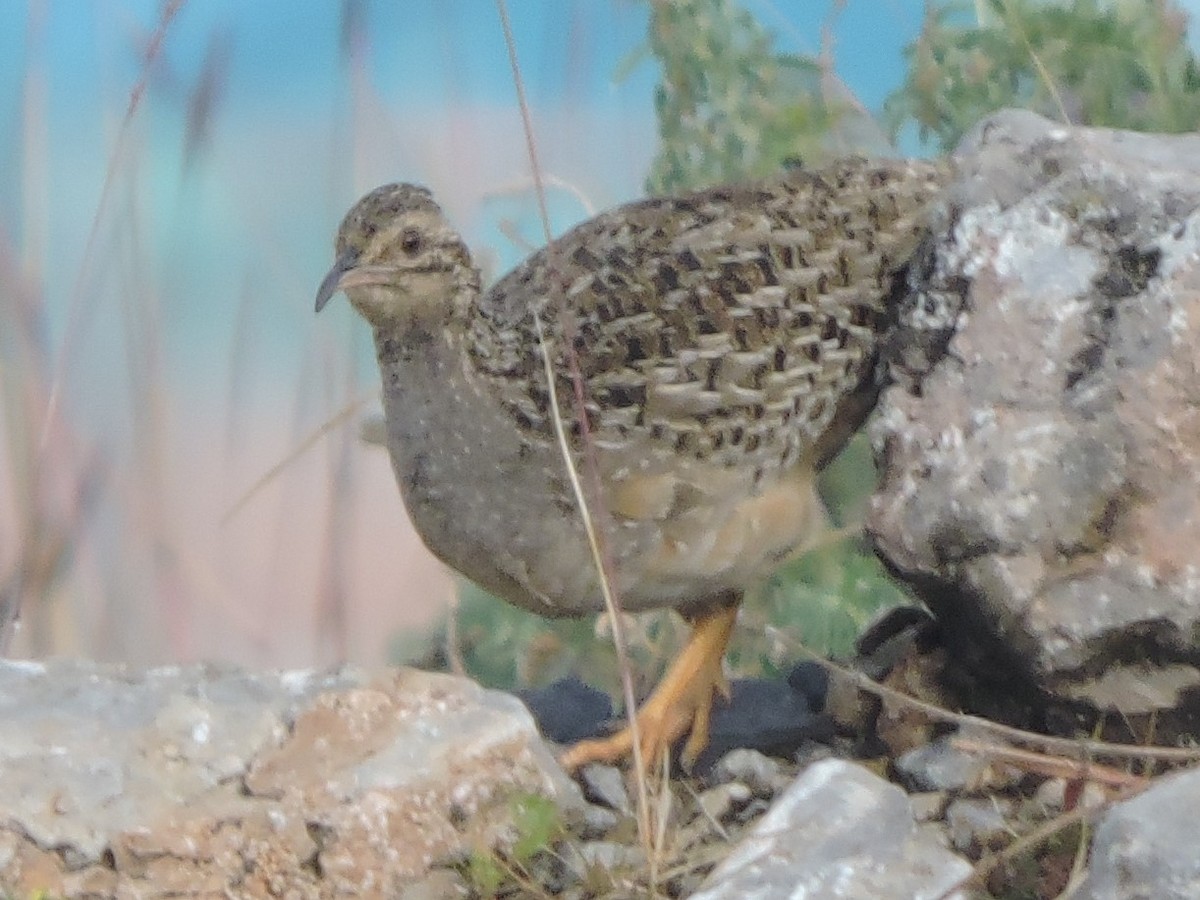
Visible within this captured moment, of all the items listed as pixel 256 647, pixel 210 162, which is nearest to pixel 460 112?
pixel 210 162

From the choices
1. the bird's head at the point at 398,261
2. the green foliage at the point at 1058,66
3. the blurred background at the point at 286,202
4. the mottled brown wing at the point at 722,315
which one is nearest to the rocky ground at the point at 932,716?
the mottled brown wing at the point at 722,315

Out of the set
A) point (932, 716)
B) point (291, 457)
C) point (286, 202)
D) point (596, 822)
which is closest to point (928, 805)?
point (932, 716)

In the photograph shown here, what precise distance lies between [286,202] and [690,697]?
1281 millimetres

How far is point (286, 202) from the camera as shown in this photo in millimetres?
3012

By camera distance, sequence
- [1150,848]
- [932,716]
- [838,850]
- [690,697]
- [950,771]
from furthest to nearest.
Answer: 1. [690,697]
2. [932,716]
3. [950,771]
4. [838,850]
5. [1150,848]

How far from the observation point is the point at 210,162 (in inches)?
118

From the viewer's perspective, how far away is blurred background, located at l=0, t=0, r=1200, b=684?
9.66ft

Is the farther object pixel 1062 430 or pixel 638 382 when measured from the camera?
pixel 638 382

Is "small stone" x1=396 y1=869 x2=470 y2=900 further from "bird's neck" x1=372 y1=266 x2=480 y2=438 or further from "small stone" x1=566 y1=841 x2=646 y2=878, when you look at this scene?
"bird's neck" x1=372 y1=266 x2=480 y2=438

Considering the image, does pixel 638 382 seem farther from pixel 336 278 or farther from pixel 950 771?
pixel 950 771

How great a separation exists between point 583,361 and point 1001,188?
0.62 m

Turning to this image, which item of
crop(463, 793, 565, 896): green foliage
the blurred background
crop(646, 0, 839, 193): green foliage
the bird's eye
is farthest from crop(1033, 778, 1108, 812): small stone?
crop(646, 0, 839, 193): green foliage

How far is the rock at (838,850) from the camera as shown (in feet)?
5.38

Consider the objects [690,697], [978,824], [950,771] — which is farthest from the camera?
[690,697]
